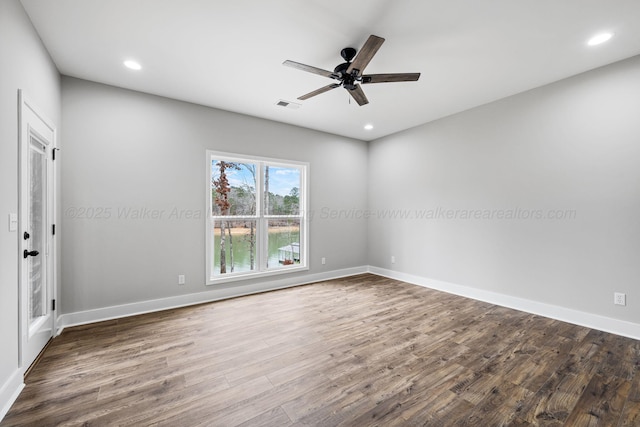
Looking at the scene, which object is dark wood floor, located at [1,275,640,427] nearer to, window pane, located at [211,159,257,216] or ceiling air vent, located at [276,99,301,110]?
window pane, located at [211,159,257,216]

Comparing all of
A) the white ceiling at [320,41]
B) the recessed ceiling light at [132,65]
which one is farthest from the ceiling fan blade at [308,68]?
the recessed ceiling light at [132,65]

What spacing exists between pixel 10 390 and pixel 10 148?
5.49 feet

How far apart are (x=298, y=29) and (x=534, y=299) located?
4.23 meters

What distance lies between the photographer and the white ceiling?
2.21 metres

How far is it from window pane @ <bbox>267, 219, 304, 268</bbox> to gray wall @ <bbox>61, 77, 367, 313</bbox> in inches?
47.0

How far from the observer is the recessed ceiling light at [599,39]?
2.52 meters

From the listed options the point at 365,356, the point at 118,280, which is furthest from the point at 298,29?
the point at 118,280

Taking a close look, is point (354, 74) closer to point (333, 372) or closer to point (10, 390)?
point (333, 372)

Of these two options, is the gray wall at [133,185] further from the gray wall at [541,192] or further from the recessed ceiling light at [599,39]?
the recessed ceiling light at [599,39]

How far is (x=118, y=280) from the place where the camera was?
347cm

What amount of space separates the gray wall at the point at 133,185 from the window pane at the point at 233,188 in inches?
9.7

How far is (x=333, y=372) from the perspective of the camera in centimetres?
229

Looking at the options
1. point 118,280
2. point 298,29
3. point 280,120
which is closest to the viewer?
point 298,29

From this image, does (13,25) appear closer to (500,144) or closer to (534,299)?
(500,144)
